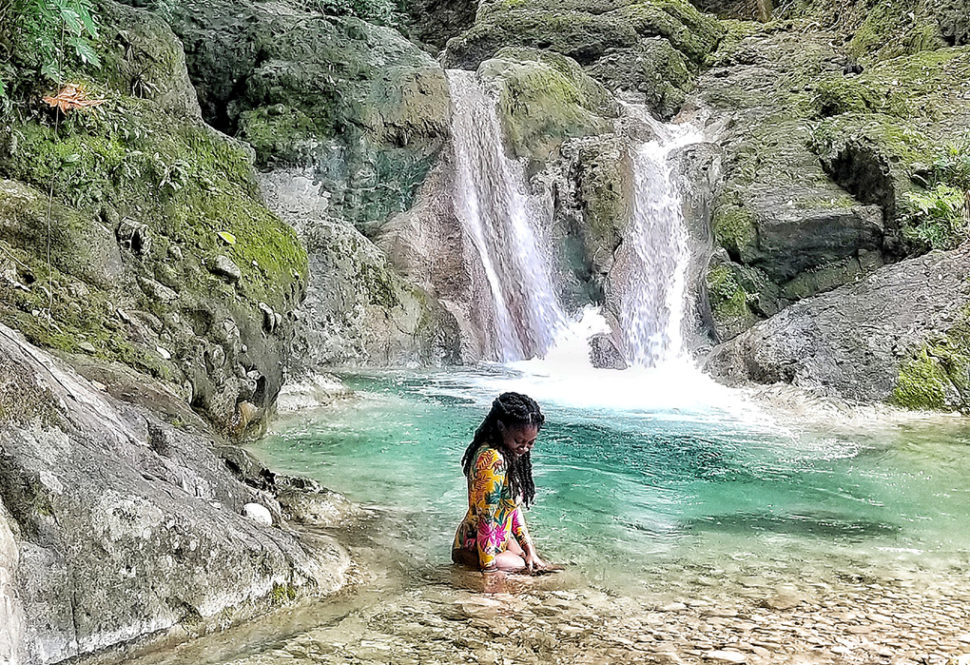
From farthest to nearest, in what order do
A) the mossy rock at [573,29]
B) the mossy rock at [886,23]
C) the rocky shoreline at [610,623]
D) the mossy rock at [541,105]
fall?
the mossy rock at [573,29], the mossy rock at [886,23], the mossy rock at [541,105], the rocky shoreline at [610,623]

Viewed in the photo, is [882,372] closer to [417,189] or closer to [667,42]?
[417,189]

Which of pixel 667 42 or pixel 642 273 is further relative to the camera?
pixel 667 42

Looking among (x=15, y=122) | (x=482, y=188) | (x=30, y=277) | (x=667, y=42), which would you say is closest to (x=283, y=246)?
(x=15, y=122)

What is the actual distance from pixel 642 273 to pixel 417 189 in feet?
14.1

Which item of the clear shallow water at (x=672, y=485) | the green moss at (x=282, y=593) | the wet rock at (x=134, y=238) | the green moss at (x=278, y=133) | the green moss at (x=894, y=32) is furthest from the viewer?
the green moss at (x=894, y=32)

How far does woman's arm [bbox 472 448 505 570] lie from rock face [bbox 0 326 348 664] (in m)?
0.67

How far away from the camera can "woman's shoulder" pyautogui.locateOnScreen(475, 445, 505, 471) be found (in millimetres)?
3852

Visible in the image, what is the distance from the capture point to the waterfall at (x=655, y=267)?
13656 mm

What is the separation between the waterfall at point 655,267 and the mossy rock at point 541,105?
5.31 feet

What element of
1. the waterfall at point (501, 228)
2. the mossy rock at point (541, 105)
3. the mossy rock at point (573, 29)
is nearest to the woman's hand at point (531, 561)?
the waterfall at point (501, 228)

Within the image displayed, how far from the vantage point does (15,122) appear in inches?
291

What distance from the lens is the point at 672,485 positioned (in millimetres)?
6086

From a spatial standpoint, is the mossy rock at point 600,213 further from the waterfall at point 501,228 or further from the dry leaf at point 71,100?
the dry leaf at point 71,100

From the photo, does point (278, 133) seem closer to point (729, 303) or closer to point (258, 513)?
point (729, 303)
